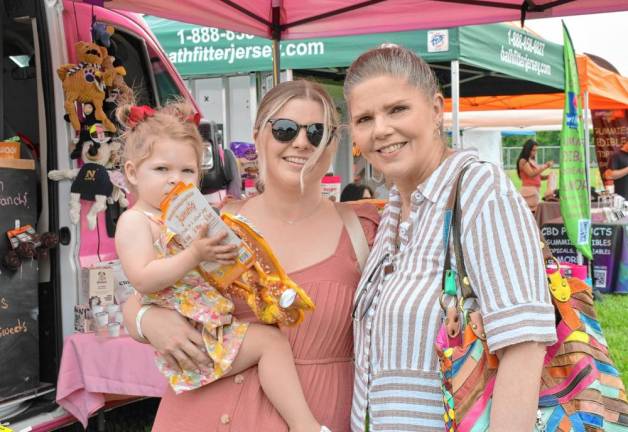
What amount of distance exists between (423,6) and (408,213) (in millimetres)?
3323

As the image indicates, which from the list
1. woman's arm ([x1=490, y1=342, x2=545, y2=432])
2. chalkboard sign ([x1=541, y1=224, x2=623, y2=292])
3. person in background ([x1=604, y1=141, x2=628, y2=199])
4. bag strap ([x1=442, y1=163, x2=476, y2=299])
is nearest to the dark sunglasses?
bag strap ([x1=442, y1=163, x2=476, y2=299])

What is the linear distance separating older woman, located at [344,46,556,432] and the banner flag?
583 cm

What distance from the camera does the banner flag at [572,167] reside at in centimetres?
740

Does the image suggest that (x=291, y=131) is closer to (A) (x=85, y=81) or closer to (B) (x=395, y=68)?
(B) (x=395, y=68)

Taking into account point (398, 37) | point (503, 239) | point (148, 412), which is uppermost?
point (398, 37)

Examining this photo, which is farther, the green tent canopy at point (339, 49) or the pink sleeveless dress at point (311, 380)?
the green tent canopy at point (339, 49)

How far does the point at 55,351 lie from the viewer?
3.93m

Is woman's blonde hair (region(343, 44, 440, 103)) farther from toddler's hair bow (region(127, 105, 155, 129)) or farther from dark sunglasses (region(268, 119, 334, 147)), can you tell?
toddler's hair bow (region(127, 105, 155, 129))

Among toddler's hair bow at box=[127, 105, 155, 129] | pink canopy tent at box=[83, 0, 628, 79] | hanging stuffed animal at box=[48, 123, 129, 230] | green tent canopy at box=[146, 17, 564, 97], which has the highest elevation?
green tent canopy at box=[146, 17, 564, 97]

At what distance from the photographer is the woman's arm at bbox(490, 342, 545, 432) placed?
4.94 feet

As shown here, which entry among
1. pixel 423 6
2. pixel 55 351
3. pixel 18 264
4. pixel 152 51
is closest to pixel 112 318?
pixel 55 351

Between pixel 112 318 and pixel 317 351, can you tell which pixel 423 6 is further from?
pixel 317 351

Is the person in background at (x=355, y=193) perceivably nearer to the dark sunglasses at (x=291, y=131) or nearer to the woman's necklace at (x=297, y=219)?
the woman's necklace at (x=297, y=219)

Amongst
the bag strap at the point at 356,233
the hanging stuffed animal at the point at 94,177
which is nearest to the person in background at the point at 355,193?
the hanging stuffed animal at the point at 94,177
